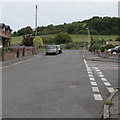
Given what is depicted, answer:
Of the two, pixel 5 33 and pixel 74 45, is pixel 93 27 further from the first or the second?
pixel 5 33

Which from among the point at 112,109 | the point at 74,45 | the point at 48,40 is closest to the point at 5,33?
the point at 48,40

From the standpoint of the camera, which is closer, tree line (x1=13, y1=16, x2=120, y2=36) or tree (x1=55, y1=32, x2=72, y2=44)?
tree line (x1=13, y1=16, x2=120, y2=36)

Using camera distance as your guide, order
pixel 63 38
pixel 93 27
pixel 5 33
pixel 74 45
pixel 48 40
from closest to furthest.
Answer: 1. pixel 5 33
2. pixel 74 45
3. pixel 93 27
4. pixel 48 40
5. pixel 63 38

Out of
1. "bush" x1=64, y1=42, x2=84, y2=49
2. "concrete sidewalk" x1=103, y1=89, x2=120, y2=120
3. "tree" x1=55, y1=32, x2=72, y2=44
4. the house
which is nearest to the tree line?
"bush" x1=64, y1=42, x2=84, y2=49

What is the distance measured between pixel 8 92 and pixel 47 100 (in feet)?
5.41

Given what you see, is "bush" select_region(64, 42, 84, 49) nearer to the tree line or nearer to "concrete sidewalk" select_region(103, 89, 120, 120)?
the tree line

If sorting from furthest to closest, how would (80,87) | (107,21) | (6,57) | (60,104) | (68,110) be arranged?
(107,21), (6,57), (80,87), (60,104), (68,110)

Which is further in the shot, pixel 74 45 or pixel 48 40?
pixel 48 40

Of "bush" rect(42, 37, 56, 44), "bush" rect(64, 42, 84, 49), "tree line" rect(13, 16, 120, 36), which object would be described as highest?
"tree line" rect(13, 16, 120, 36)

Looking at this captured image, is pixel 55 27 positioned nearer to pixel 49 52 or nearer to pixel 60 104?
pixel 49 52

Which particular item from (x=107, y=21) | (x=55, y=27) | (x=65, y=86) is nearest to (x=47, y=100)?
(x=65, y=86)

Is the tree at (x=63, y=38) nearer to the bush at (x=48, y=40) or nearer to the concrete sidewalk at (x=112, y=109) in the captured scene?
the bush at (x=48, y=40)


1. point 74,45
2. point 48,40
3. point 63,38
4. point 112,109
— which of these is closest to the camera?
point 112,109

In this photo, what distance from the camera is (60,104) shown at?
6.19 meters
